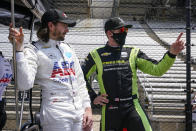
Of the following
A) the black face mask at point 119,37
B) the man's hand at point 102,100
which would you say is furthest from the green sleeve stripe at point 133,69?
the man's hand at point 102,100

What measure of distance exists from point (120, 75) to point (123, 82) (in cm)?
7

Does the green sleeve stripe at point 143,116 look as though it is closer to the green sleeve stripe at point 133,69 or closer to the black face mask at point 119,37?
the green sleeve stripe at point 133,69

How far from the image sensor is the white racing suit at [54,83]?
1.55m

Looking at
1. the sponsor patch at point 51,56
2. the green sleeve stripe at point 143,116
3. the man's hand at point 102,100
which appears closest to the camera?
the sponsor patch at point 51,56

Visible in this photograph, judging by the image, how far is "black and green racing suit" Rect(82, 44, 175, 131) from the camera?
2.08 meters

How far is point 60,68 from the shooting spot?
1.67 metres

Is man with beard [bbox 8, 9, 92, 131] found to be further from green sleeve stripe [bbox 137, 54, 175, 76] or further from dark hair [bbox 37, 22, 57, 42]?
green sleeve stripe [bbox 137, 54, 175, 76]

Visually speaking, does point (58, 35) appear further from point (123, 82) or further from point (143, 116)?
point (143, 116)

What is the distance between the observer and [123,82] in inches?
84.5

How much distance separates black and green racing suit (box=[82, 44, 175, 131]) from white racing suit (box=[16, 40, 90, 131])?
467 millimetres

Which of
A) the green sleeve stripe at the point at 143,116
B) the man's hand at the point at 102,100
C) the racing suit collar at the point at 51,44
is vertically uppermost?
the racing suit collar at the point at 51,44

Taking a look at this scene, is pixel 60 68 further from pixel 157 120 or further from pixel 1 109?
pixel 157 120

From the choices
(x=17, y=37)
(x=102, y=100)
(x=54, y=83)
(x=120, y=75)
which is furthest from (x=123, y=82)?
(x=17, y=37)

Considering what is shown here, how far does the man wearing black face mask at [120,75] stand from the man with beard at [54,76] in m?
0.42
